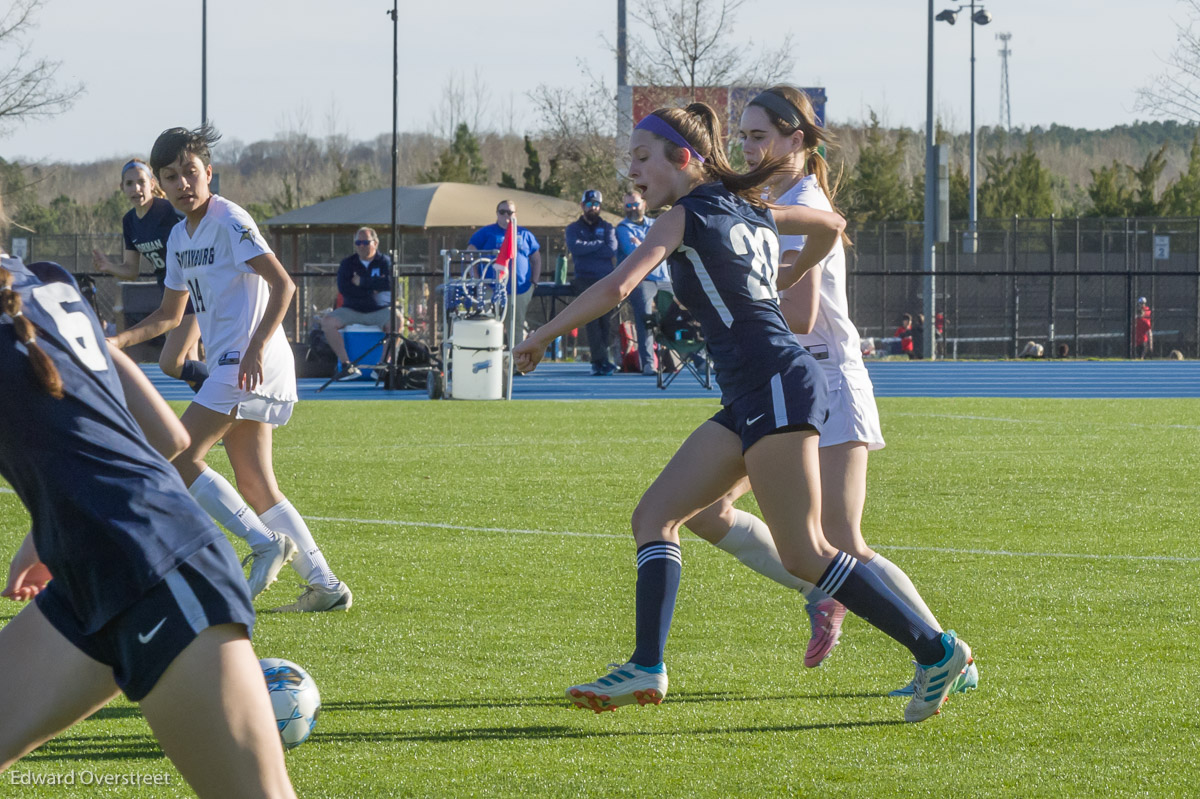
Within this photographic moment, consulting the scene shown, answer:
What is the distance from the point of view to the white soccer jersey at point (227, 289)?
6035 millimetres

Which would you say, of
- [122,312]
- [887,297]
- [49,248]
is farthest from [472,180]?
[122,312]

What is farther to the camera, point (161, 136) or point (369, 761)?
point (161, 136)

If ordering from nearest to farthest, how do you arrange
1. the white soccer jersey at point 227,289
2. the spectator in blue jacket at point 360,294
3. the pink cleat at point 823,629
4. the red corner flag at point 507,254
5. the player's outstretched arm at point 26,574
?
1. the player's outstretched arm at point 26,574
2. the pink cleat at point 823,629
3. the white soccer jersey at point 227,289
4. the red corner flag at point 507,254
5. the spectator in blue jacket at point 360,294

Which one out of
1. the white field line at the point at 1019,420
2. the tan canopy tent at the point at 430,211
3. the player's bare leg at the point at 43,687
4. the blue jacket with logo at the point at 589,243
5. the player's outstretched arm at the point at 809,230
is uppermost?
the tan canopy tent at the point at 430,211

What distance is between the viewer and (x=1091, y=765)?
4.02 meters

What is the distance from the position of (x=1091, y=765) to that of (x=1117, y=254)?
39891 millimetres

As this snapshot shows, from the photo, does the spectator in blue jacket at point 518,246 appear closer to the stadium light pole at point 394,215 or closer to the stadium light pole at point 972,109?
the stadium light pole at point 394,215

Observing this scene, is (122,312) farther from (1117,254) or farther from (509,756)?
(1117,254)

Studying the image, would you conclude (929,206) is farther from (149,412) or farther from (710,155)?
(149,412)

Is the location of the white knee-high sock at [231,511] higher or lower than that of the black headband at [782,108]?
lower

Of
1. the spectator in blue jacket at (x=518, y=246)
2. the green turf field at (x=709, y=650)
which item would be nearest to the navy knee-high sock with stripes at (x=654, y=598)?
the green turf field at (x=709, y=650)

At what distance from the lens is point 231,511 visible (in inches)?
238

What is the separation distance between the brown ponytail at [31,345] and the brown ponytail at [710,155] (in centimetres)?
241

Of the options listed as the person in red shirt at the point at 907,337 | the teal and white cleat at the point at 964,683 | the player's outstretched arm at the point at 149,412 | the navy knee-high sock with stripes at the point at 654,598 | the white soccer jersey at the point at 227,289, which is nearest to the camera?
the player's outstretched arm at the point at 149,412
